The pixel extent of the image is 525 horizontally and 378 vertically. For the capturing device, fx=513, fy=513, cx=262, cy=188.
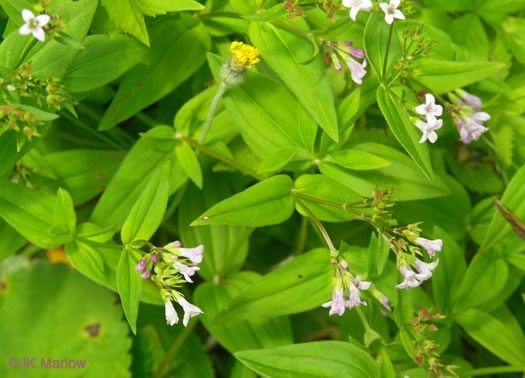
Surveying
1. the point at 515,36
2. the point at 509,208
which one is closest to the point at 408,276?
the point at 509,208

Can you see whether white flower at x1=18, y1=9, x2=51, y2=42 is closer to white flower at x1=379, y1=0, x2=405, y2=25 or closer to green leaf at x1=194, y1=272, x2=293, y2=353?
white flower at x1=379, y1=0, x2=405, y2=25

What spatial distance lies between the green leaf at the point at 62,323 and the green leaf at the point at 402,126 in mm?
1908

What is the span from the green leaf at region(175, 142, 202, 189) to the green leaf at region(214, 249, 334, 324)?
0.62 meters

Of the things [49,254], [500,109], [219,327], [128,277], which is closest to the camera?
[128,277]

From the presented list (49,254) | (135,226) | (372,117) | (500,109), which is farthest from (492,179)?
(49,254)

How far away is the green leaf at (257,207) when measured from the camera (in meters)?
2.16

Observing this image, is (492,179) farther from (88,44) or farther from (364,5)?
(88,44)

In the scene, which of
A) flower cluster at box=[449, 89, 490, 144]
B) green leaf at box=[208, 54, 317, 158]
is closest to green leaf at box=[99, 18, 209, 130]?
green leaf at box=[208, 54, 317, 158]

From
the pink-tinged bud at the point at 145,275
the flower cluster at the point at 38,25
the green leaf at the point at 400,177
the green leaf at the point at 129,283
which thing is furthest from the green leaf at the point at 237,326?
the flower cluster at the point at 38,25

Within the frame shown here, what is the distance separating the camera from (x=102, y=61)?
8.16 ft

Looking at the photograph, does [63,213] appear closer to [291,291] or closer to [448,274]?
[291,291]

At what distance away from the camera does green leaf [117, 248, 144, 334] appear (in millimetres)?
2057

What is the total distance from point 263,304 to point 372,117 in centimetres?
152

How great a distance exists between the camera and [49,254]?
341 cm
